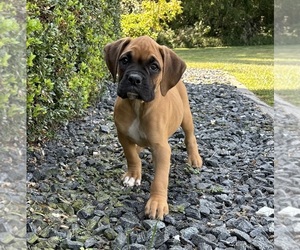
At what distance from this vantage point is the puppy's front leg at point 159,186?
3.66 metres

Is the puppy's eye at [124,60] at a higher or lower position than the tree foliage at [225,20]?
lower

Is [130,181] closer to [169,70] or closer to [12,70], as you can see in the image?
[169,70]

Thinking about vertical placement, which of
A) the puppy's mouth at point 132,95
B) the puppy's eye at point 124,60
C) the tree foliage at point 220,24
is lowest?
the puppy's mouth at point 132,95

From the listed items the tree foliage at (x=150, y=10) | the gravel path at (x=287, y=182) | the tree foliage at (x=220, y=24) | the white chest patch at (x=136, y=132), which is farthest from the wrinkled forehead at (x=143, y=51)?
the tree foliage at (x=220, y=24)

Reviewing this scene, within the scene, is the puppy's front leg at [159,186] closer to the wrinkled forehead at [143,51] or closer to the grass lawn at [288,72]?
the wrinkled forehead at [143,51]

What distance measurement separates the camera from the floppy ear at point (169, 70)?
405cm

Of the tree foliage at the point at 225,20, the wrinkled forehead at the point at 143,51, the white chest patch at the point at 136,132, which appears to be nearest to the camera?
the wrinkled forehead at the point at 143,51

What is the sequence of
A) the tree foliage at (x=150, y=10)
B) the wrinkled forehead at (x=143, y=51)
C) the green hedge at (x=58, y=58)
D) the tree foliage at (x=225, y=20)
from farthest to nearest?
the tree foliage at (x=225, y=20)
the tree foliage at (x=150, y=10)
the green hedge at (x=58, y=58)
the wrinkled forehead at (x=143, y=51)

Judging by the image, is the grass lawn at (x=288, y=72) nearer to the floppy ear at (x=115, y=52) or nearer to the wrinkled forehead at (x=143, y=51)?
the wrinkled forehead at (x=143, y=51)

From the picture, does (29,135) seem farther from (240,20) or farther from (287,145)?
(240,20)

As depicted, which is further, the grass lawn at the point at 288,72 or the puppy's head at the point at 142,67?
the puppy's head at the point at 142,67

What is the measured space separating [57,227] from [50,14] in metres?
2.24

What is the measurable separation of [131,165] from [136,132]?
368 millimetres

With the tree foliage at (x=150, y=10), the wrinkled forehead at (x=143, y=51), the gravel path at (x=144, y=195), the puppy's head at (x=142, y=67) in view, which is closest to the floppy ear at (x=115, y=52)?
the puppy's head at (x=142, y=67)
